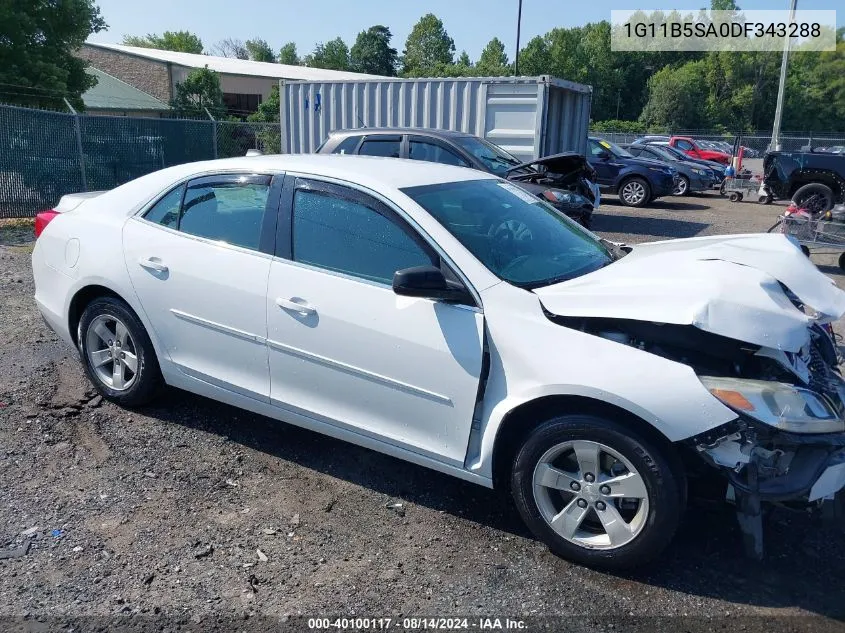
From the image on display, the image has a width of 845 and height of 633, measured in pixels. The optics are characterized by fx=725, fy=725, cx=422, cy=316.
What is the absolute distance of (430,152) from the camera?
1002 centimetres

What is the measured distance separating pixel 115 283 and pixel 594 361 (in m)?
2.89

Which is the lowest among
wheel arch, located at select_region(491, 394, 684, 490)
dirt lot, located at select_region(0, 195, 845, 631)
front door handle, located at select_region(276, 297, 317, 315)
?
dirt lot, located at select_region(0, 195, 845, 631)

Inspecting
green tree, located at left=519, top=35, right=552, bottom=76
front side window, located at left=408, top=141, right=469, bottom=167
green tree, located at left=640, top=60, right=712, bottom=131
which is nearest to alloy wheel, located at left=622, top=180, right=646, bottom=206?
front side window, located at left=408, top=141, right=469, bottom=167

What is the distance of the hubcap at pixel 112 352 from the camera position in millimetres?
4426

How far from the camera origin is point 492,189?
13.8ft

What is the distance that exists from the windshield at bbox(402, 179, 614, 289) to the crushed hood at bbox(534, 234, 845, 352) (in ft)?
0.67

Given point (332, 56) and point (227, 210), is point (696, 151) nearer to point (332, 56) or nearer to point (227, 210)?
point (227, 210)

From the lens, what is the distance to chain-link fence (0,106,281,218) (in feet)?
40.3

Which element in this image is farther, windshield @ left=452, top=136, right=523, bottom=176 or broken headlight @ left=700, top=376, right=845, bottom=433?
windshield @ left=452, top=136, right=523, bottom=176

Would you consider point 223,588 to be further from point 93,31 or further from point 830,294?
point 93,31

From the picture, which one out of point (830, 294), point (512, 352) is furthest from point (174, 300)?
point (830, 294)

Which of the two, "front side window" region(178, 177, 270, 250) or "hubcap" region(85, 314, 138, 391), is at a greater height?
"front side window" region(178, 177, 270, 250)

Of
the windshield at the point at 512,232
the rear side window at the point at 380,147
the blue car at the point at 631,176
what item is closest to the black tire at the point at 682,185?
the blue car at the point at 631,176

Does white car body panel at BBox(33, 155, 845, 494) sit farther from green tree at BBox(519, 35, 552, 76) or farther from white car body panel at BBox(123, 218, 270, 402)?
green tree at BBox(519, 35, 552, 76)
